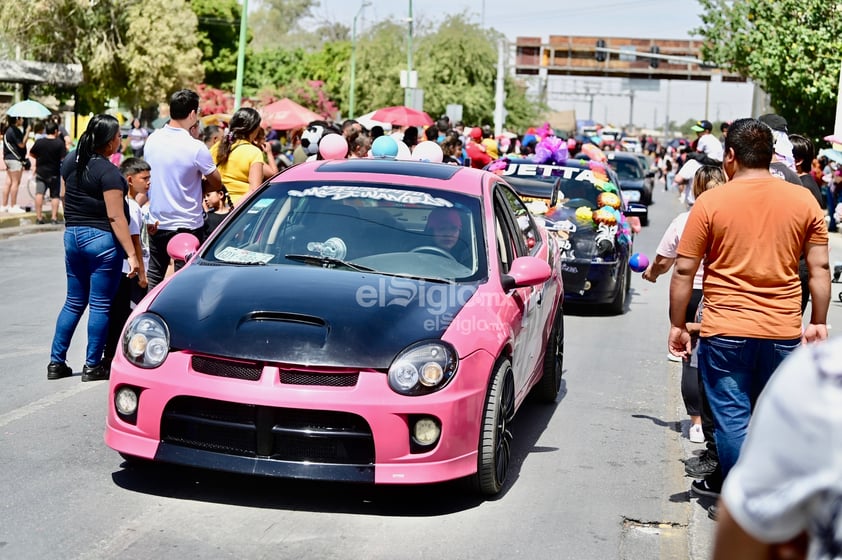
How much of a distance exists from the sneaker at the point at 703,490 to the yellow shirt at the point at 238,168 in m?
4.45

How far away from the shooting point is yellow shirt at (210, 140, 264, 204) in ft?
29.3

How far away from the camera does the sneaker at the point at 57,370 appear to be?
7922mm

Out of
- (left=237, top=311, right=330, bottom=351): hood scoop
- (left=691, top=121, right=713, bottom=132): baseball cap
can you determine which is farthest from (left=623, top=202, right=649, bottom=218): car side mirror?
(left=237, top=311, right=330, bottom=351): hood scoop

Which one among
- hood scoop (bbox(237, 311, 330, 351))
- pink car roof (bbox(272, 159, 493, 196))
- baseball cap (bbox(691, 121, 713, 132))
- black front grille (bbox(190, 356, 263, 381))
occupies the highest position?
pink car roof (bbox(272, 159, 493, 196))

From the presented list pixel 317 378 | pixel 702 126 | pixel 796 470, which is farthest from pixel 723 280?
pixel 702 126

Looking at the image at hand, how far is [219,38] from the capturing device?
71.8 m

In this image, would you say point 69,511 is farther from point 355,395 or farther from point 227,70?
point 227,70

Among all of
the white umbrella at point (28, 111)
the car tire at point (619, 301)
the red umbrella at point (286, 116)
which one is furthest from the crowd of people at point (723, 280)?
the red umbrella at point (286, 116)

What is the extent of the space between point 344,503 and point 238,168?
13.5ft

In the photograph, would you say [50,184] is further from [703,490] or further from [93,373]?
[703,490]

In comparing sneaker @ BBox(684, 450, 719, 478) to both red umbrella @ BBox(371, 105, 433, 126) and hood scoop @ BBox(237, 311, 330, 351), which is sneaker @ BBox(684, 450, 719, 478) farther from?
red umbrella @ BBox(371, 105, 433, 126)

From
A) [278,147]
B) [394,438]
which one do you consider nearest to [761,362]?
[394,438]

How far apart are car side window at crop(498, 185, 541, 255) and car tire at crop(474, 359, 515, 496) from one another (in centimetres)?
160

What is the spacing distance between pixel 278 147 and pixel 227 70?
2132 inches
